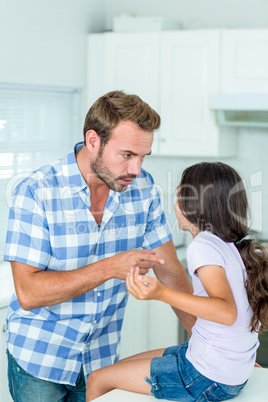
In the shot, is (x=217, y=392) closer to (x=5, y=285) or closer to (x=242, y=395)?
(x=242, y=395)

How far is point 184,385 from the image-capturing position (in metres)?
1.53

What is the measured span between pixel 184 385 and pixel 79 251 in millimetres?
538

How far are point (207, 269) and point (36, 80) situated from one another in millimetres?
2106

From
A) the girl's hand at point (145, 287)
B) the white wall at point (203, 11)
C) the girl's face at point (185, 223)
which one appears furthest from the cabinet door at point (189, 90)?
the girl's hand at point (145, 287)

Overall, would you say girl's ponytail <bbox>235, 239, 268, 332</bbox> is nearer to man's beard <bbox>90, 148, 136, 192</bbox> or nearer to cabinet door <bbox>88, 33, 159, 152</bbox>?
man's beard <bbox>90, 148, 136, 192</bbox>

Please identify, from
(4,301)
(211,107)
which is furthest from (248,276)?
(211,107)

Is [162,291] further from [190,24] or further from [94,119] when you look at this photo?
[190,24]

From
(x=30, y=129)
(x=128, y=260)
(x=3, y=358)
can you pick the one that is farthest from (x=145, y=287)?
(x=30, y=129)

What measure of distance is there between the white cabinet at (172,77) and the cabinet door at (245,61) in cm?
6

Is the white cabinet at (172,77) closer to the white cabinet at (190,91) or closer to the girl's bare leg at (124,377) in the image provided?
the white cabinet at (190,91)

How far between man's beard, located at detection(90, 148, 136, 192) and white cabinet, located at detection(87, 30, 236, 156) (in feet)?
5.72

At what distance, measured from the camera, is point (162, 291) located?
1.41m

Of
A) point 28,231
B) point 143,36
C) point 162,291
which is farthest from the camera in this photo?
point 143,36

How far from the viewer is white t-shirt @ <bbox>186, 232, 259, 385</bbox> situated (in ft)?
4.94
